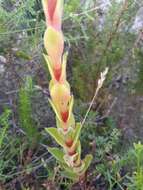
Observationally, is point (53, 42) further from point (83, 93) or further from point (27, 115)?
point (83, 93)

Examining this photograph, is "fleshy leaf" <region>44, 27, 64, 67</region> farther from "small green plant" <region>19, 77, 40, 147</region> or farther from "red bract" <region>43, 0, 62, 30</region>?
"small green plant" <region>19, 77, 40, 147</region>

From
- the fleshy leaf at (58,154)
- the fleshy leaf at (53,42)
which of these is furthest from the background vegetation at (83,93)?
the fleshy leaf at (53,42)

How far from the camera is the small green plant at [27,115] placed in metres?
1.45

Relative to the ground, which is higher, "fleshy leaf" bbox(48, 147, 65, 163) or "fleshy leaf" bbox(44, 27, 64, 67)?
"fleshy leaf" bbox(44, 27, 64, 67)

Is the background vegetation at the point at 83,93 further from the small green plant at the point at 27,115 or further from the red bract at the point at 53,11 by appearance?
the red bract at the point at 53,11

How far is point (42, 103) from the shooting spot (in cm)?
171

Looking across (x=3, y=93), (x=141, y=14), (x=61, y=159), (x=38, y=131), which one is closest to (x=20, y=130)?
(x=38, y=131)

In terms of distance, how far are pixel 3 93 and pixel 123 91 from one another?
1.59 feet

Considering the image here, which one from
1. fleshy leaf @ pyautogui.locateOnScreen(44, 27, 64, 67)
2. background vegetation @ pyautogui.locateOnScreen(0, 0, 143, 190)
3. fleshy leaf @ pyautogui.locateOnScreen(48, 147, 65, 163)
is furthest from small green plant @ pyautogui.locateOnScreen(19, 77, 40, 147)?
fleshy leaf @ pyautogui.locateOnScreen(44, 27, 64, 67)

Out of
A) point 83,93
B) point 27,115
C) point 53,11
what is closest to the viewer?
point 53,11

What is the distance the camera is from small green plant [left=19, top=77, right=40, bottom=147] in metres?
1.45

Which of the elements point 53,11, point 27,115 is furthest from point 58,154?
point 53,11

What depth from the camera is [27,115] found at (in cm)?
147

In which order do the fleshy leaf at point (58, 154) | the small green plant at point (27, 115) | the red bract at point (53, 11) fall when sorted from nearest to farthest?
the red bract at point (53, 11) → the fleshy leaf at point (58, 154) → the small green plant at point (27, 115)
